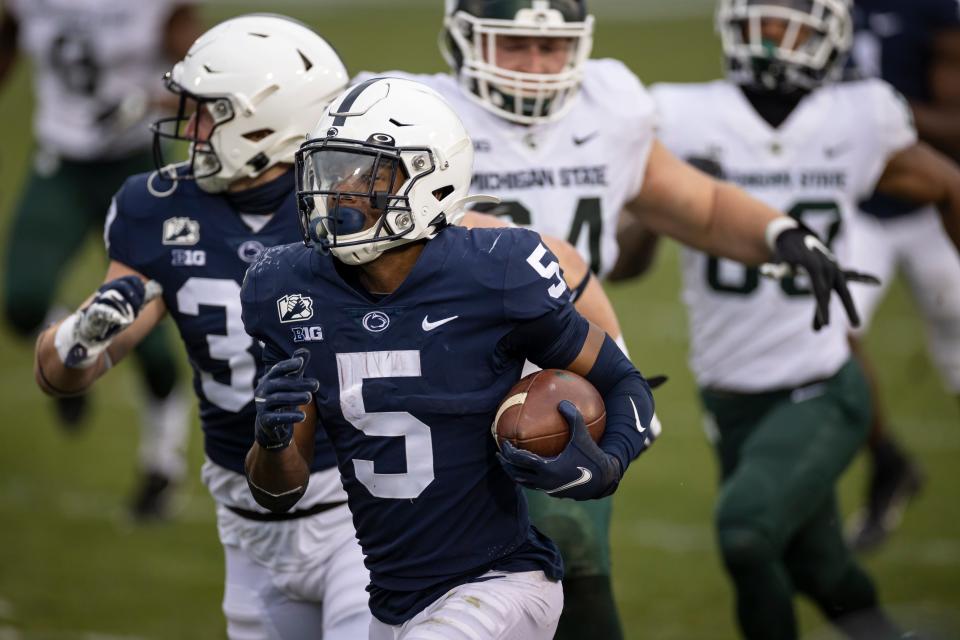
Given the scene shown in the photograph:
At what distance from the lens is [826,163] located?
508 centimetres

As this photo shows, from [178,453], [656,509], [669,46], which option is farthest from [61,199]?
[669,46]

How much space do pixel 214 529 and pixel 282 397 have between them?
3.82 m

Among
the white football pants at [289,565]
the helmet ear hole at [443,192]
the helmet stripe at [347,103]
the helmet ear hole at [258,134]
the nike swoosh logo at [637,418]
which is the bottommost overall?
the white football pants at [289,565]

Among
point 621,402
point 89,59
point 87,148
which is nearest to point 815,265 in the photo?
point 621,402

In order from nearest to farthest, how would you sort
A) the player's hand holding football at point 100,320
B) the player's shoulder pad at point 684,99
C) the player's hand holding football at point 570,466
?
the player's hand holding football at point 570,466
the player's hand holding football at point 100,320
the player's shoulder pad at point 684,99

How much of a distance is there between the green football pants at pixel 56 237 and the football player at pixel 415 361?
149 inches

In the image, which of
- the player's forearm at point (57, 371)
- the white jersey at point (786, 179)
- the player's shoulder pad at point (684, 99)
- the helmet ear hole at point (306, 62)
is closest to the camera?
the player's forearm at point (57, 371)

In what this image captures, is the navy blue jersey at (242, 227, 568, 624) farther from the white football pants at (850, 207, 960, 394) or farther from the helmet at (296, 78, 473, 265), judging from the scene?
the white football pants at (850, 207, 960, 394)

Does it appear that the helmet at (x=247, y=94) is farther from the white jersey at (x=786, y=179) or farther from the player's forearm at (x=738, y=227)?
the white jersey at (x=786, y=179)

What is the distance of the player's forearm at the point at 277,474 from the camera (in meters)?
3.19

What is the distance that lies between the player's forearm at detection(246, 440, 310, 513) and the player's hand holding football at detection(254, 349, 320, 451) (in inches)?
3.6

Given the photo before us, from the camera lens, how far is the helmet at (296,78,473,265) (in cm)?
313

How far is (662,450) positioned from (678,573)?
151 centimetres

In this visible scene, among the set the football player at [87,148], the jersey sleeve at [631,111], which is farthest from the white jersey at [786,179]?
the football player at [87,148]
